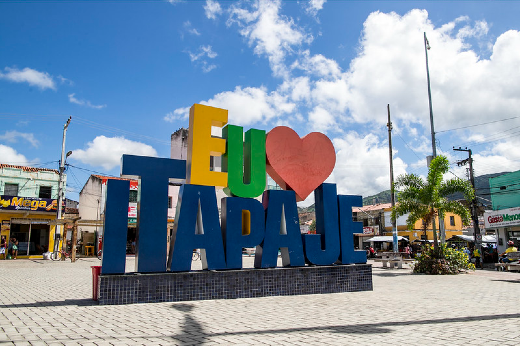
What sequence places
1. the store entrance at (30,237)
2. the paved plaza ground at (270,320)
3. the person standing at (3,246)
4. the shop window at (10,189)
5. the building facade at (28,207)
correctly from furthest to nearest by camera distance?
the shop window at (10,189)
the store entrance at (30,237)
the building facade at (28,207)
the person standing at (3,246)
the paved plaza ground at (270,320)

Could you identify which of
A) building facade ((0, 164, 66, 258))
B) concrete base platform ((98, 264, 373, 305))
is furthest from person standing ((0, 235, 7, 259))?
concrete base platform ((98, 264, 373, 305))

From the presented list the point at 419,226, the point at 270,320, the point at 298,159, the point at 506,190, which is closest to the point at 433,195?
the point at 298,159

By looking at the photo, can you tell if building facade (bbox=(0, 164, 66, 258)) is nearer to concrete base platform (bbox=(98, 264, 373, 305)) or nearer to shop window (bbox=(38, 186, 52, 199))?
shop window (bbox=(38, 186, 52, 199))

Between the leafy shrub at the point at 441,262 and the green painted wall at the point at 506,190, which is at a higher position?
the green painted wall at the point at 506,190

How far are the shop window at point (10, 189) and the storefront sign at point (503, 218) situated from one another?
36.9 metres

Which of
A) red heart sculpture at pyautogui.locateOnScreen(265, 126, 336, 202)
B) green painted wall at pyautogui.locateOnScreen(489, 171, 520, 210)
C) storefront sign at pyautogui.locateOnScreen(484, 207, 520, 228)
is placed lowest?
storefront sign at pyautogui.locateOnScreen(484, 207, 520, 228)

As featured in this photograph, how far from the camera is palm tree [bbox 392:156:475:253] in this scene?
55.7 ft

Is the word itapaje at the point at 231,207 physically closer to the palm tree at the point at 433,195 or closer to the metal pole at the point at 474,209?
the palm tree at the point at 433,195

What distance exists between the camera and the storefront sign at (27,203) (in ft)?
88.0

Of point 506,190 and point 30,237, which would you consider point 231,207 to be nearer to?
point 30,237

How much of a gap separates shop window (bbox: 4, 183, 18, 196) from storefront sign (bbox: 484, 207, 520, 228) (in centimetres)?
3685

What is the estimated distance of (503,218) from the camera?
26.5 meters

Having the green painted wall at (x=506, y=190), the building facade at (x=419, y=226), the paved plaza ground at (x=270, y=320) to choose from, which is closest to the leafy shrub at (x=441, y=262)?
the paved plaza ground at (x=270, y=320)

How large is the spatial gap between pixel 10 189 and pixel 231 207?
27636 millimetres
